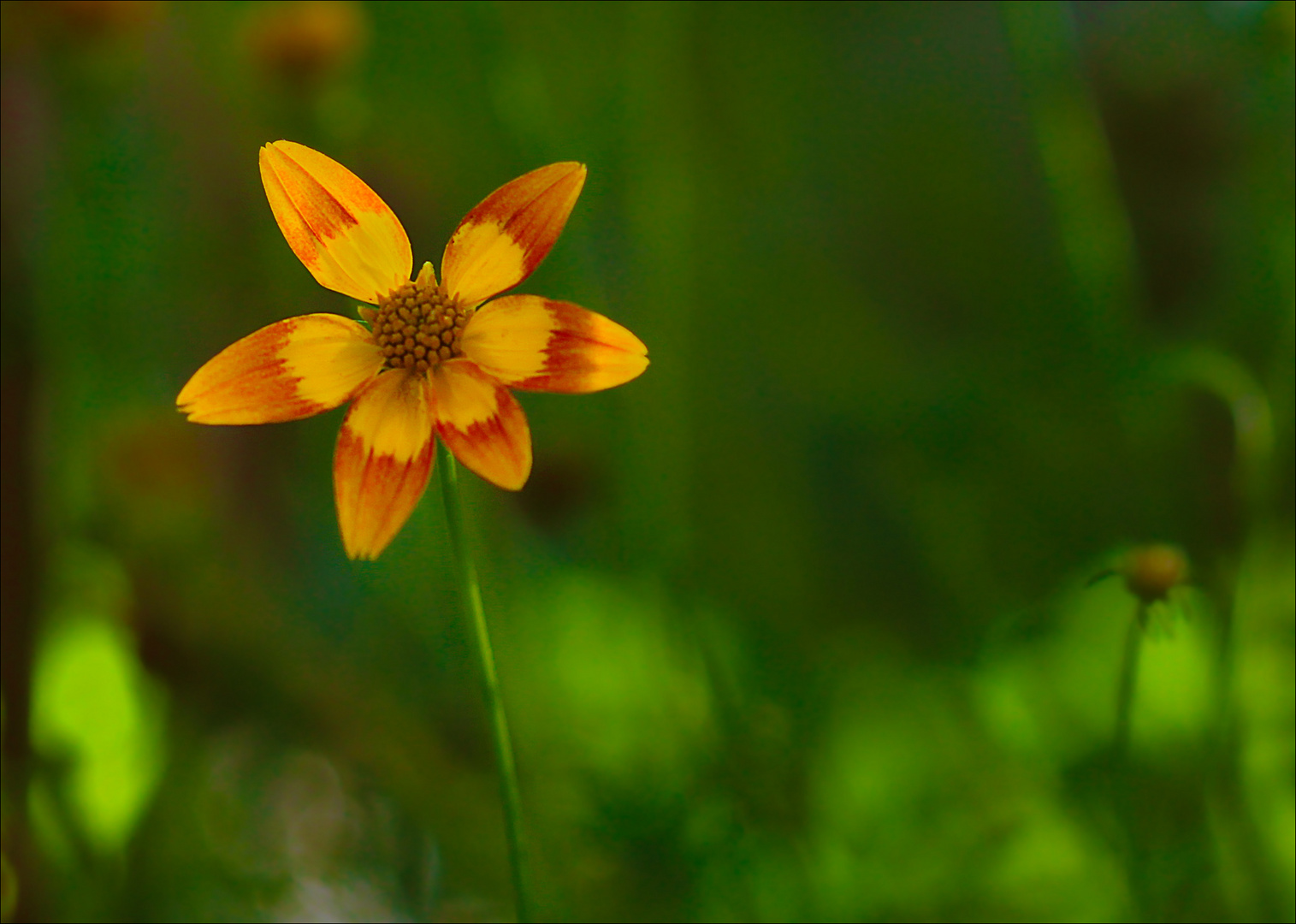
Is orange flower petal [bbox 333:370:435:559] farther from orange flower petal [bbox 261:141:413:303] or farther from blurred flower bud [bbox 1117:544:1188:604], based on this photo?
blurred flower bud [bbox 1117:544:1188:604]

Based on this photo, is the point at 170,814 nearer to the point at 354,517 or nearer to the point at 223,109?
the point at 354,517

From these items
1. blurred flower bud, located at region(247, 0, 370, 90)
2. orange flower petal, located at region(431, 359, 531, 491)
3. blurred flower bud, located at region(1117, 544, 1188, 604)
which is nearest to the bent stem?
orange flower petal, located at region(431, 359, 531, 491)

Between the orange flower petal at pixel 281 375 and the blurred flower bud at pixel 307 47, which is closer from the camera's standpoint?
the orange flower petal at pixel 281 375

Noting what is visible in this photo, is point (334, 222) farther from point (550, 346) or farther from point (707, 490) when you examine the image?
point (707, 490)

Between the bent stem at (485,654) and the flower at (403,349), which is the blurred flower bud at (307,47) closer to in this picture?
the flower at (403,349)

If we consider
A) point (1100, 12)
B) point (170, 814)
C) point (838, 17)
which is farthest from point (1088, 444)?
point (170, 814)

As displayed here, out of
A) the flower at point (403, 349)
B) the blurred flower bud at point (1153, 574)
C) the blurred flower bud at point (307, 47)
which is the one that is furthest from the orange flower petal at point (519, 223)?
the blurred flower bud at point (307, 47)
